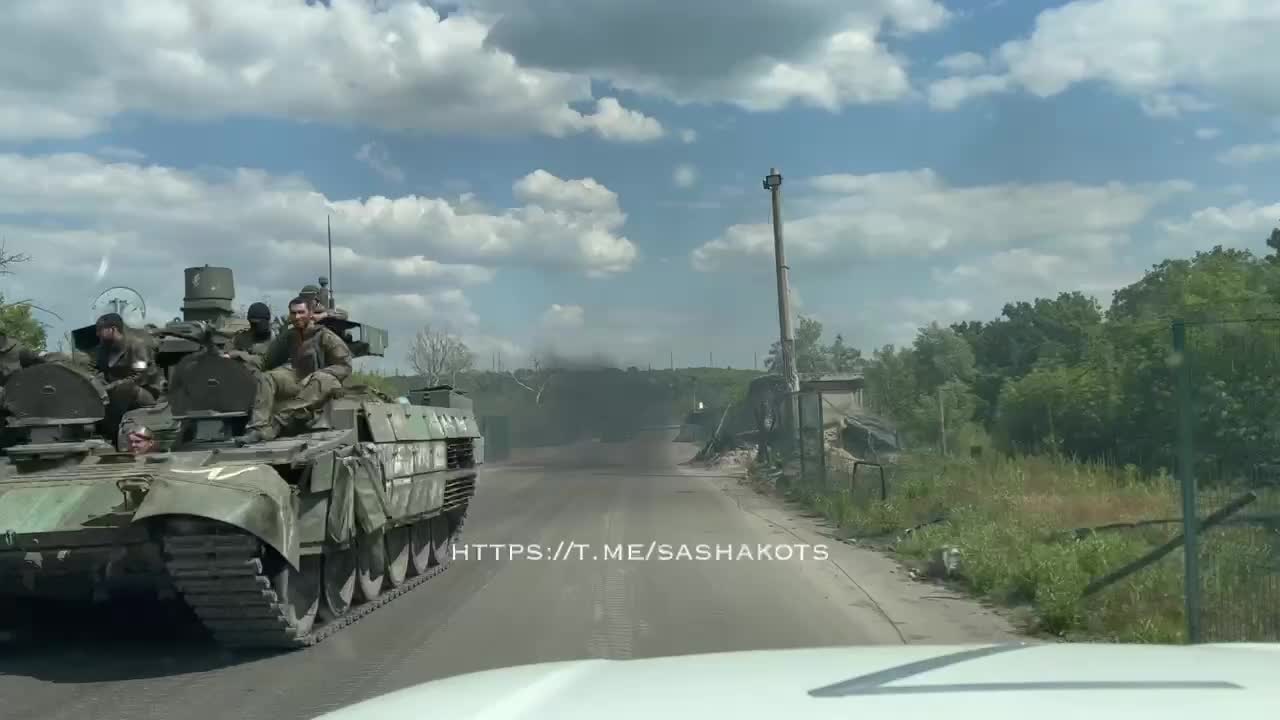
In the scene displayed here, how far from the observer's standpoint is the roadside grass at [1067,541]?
22.2ft

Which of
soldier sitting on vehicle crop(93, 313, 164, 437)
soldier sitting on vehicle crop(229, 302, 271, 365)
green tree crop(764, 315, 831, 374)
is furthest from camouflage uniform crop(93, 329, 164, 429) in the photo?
green tree crop(764, 315, 831, 374)

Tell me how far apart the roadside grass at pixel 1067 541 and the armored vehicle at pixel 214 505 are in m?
4.80

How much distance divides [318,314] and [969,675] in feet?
28.7

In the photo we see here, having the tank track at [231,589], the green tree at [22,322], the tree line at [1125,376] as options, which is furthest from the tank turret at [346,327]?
the green tree at [22,322]

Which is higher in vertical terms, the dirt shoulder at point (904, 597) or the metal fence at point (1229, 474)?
the metal fence at point (1229, 474)

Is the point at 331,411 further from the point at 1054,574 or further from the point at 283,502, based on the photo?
the point at 1054,574

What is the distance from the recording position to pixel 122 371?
32.8 feet

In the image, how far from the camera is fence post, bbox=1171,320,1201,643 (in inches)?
266

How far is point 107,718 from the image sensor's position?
242 inches

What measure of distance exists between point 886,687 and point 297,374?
8514 mm

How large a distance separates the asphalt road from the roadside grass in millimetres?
515

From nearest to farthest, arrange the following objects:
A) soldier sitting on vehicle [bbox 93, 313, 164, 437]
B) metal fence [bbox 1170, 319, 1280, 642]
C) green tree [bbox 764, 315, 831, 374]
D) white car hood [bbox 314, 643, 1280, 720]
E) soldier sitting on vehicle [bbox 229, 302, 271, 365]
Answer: white car hood [bbox 314, 643, 1280, 720] < metal fence [bbox 1170, 319, 1280, 642] < soldier sitting on vehicle [bbox 93, 313, 164, 437] < soldier sitting on vehicle [bbox 229, 302, 271, 365] < green tree [bbox 764, 315, 831, 374]

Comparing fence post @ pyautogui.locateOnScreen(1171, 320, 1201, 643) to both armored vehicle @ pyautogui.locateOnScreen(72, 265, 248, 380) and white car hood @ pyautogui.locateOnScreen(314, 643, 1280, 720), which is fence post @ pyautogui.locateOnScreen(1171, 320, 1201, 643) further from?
armored vehicle @ pyautogui.locateOnScreen(72, 265, 248, 380)

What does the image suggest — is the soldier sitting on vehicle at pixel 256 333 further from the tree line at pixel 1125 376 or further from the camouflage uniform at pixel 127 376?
the tree line at pixel 1125 376
